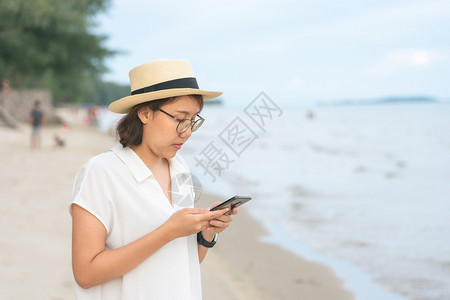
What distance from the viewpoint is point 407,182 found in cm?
1467

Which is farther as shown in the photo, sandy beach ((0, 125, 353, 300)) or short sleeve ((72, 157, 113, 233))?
sandy beach ((0, 125, 353, 300))

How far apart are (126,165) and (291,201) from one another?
9651 mm

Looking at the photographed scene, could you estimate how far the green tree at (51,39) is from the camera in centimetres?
2242

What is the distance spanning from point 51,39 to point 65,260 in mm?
22935

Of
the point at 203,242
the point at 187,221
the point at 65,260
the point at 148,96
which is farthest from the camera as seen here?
the point at 65,260

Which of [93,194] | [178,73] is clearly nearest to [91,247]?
[93,194]

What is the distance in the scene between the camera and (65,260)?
5047 mm

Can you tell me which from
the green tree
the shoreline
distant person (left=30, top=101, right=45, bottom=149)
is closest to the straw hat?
the shoreline

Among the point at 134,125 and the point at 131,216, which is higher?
the point at 134,125

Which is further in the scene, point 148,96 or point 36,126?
point 36,126

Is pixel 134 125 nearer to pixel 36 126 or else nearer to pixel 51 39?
pixel 36 126

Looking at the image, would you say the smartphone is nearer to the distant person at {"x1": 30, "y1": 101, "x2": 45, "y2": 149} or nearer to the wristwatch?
the wristwatch

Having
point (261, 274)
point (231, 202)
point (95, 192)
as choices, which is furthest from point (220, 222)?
point (261, 274)

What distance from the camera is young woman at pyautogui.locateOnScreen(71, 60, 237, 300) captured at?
1541 millimetres
